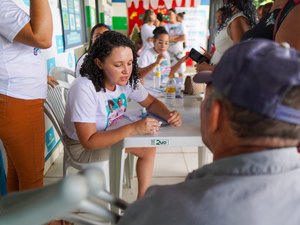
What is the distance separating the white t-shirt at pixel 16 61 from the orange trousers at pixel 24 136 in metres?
0.05

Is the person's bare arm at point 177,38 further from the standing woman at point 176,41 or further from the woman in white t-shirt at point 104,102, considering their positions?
the woman in white t-shirt at point 104,102

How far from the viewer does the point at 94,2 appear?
4.81 m

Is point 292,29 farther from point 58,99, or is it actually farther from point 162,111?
point 58,99

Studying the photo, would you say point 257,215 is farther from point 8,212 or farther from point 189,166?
point 189,166

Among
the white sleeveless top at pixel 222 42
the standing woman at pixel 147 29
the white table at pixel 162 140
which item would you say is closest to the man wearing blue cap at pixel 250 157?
the white table at pixel 162 140

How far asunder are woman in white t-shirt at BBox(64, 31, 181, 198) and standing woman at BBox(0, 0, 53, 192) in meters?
0.19

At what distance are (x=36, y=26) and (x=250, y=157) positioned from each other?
105cm

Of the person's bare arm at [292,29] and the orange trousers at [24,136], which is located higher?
the person's bare arm at [292,29]

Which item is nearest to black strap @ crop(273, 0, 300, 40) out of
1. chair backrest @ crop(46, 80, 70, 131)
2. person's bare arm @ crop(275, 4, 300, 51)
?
person's bare arm @ crop(275, 4, 300, 51)

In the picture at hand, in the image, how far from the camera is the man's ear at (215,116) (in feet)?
1.77

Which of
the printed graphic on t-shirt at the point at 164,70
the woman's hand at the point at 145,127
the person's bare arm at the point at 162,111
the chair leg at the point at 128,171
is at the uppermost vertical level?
the woman's hand at the point at 145,127

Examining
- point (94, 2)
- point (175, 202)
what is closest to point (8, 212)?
point (175, 202)

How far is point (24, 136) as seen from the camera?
1.33m

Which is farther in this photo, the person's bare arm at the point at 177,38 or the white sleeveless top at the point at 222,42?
the person's bare arm at the point at 177,38
